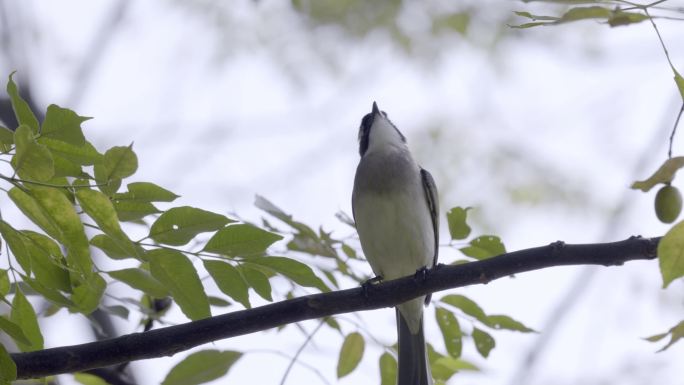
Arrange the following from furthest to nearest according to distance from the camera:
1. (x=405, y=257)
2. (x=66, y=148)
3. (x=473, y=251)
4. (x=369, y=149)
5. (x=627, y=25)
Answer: (x=369, y=149) < (x=405, y=257) < (x=473, y=251) < (x=66, y=148) < (x=627, y=25)

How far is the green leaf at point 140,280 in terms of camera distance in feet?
10.0

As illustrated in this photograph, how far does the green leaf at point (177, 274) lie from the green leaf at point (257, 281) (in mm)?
241

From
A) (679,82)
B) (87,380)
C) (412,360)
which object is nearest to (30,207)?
(87,380)

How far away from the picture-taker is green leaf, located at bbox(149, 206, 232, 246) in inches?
99.3

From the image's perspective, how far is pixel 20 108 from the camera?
2303 mm

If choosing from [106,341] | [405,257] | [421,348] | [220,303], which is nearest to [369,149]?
[405,257]

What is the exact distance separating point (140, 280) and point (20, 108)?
96 cm

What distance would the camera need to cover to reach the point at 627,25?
2.15 meters

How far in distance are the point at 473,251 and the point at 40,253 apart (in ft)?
5.79

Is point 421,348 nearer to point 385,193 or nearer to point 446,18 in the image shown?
point 385,193

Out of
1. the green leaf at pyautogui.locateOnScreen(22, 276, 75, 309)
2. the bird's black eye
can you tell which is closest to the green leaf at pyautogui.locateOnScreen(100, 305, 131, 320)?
the green leaf at pyautogui.locateOnScreen(22, 276, 75, 309)

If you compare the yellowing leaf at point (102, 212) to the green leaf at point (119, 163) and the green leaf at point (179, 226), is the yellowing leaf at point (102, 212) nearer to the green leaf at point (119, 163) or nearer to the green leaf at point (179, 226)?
the green leaf at point (119, 163)

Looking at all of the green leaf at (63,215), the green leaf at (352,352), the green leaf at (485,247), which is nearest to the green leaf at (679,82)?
the green leaf at (485,247)

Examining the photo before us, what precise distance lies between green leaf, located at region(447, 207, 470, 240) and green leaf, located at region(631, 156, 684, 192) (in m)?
1.19
